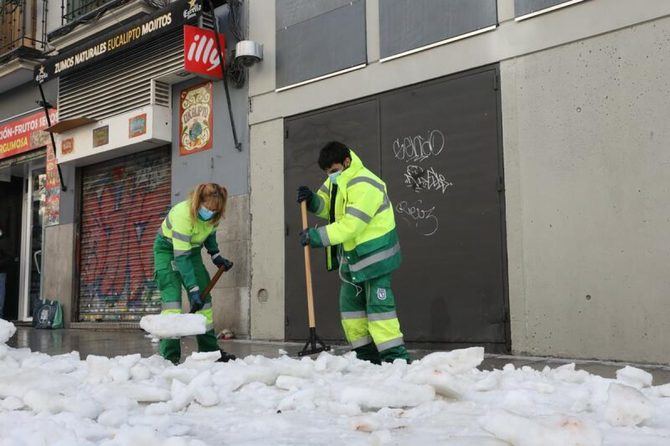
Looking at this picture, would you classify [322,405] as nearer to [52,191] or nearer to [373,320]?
[373,320]

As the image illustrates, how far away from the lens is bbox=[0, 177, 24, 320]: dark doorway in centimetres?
1255

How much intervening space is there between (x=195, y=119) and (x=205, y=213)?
12.9ft

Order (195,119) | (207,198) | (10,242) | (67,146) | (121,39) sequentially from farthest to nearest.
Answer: (10,242) → (67,146) → (121,39) → (195,119) → (207,198)

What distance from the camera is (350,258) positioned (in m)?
4.91

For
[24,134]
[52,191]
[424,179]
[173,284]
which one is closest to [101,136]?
[52,191]

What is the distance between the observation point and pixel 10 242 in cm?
1293

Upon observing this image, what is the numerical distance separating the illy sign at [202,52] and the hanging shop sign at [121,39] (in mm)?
271

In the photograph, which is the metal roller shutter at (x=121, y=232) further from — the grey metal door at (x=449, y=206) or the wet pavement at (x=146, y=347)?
the grey metal door at (x=449, y=206)

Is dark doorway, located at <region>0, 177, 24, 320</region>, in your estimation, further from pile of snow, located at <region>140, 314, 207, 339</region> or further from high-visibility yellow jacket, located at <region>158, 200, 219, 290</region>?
pile of snow, located at <region>140, 314, 207, 339</region>

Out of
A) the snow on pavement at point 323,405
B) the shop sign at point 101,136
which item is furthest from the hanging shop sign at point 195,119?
the snow on pavement at point 323,405

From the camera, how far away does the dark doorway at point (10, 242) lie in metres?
12.5

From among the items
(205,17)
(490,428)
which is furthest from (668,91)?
(205,17)

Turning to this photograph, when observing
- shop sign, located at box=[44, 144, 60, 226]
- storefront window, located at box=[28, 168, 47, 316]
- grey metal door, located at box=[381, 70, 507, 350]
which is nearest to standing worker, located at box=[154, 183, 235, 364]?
grey metal door, located at box=[381, 70, 507, 350]

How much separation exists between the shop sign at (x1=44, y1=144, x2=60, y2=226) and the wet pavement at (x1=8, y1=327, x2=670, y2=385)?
74.7 inches
